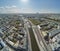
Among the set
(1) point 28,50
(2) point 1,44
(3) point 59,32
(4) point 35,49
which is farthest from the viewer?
(3) point 59,32

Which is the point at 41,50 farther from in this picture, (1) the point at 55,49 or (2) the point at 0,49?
(2) the point at 0,49

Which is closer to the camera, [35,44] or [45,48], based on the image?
[45,48]

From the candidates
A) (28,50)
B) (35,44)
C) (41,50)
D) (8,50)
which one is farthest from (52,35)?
(8,50)

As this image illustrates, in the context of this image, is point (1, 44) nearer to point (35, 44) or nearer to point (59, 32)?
point (35, 44)

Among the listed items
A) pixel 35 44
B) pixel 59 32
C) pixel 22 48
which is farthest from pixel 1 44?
pixel 59 32

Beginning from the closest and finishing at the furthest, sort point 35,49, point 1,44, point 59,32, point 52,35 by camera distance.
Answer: point 35,49, point 1,44, point 52,35, point 59,32

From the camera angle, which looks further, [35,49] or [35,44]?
[35,44]

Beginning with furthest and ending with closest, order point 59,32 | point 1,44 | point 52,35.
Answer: point 59,32 < point 52,35 < point 1,44

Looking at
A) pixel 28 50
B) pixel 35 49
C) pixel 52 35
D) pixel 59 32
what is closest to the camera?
pixel 28 50
